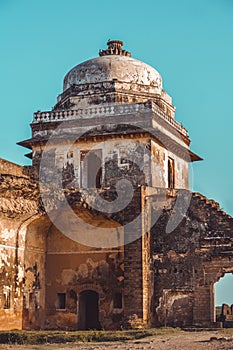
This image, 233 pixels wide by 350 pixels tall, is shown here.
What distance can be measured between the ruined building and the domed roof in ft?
3.59

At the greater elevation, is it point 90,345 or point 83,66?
point 83,66

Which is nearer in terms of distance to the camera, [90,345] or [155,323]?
[90,345]

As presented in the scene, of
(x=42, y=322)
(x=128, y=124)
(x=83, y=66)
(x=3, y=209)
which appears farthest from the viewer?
(x=83, y=66)

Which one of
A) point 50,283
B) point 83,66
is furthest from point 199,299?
point 83,66

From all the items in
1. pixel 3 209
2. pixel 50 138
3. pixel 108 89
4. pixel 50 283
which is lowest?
pixel 50 283

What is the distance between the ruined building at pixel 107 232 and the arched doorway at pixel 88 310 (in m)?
0.05

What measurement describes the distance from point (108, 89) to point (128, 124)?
6.96 feet

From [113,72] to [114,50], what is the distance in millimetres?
1976

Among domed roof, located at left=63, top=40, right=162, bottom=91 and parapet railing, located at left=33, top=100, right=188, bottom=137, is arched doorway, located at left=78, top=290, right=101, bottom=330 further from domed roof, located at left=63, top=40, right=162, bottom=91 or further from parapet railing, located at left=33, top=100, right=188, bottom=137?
domed roof, located at left=63, top=40, right=162, bottom=91

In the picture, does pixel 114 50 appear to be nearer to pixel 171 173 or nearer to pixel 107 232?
pixel 171 173

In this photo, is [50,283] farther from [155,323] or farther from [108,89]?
[108,89]

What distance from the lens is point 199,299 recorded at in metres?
20.1

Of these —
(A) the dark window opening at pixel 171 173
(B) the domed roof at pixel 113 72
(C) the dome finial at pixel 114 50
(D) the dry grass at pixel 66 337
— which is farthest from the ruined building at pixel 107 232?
(C) the dome finial at pixel 114 50

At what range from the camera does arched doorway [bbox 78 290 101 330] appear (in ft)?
71.3
